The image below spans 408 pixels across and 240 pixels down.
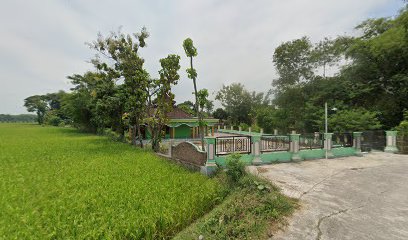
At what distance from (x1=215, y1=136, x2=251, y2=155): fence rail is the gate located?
7638 millimetres

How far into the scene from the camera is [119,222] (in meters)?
4.06

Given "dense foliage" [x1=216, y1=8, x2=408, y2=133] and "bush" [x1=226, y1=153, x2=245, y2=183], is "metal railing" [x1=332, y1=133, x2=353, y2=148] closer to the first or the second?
"dense foliage" [x1=216, y1=8, x2=408, y2=133]

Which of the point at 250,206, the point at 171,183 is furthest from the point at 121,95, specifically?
the point at 250,206

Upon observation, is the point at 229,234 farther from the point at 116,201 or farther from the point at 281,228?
the point at 116,201

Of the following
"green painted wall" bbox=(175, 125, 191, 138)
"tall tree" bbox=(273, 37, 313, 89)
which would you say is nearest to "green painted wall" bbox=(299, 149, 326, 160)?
"tall tree" bbox=(273, 37, 313, 89)

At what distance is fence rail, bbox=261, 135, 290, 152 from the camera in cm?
959

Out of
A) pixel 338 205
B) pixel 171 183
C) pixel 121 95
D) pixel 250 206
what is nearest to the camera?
pixel 250 206

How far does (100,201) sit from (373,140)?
1485 centimetres

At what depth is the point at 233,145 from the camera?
866 cm

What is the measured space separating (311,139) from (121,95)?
13567 mm

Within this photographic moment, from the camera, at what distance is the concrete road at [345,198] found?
12.6ft

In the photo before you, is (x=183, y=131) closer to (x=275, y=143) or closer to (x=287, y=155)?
(x=275, y=143)

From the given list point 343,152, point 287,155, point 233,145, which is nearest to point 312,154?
point 287,155

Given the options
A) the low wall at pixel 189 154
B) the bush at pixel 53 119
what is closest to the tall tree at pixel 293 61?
the low wall at pixel 189 154
